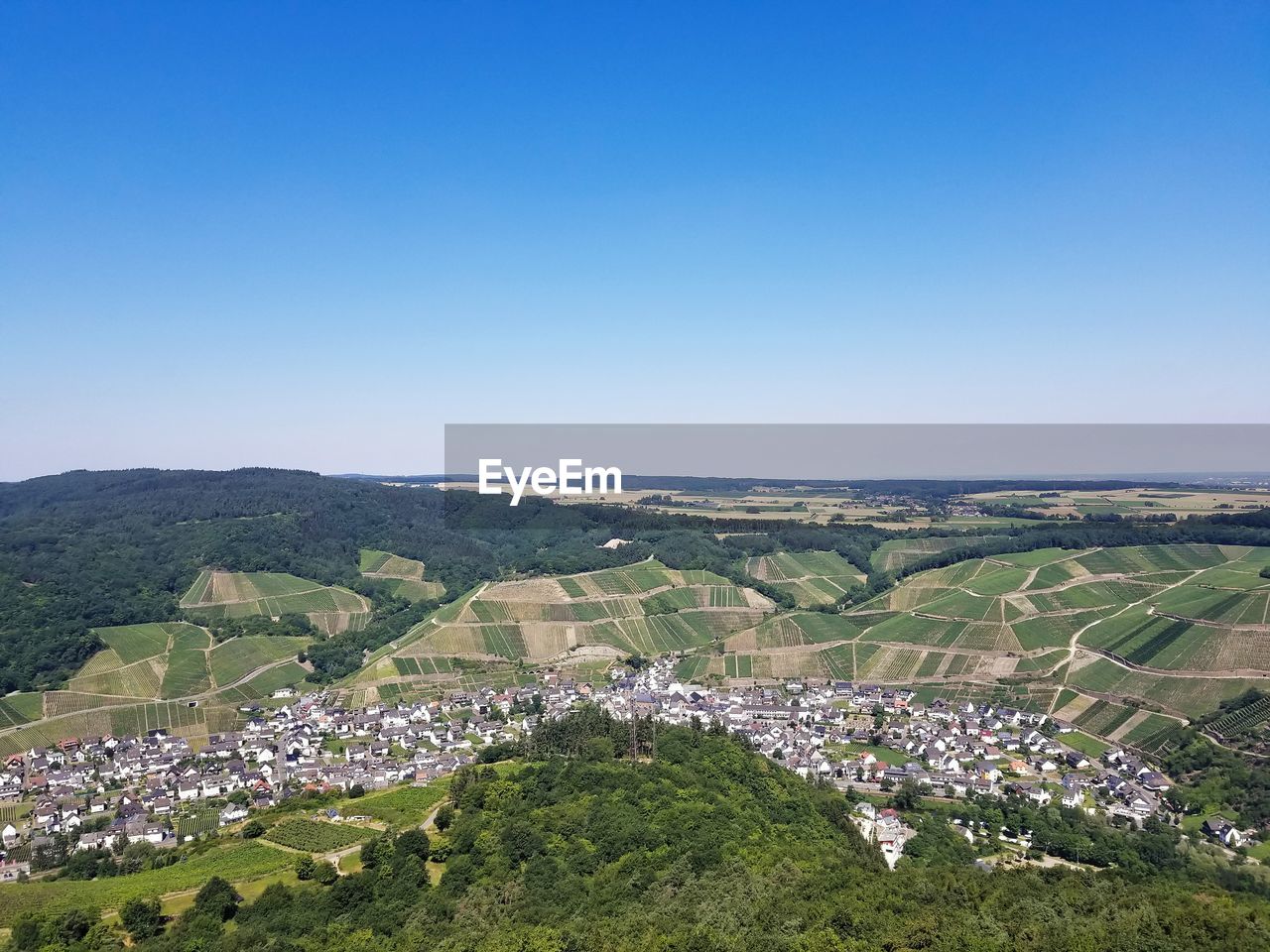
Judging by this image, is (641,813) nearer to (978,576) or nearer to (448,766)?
(448,766)

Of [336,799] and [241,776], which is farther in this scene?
[241,776]

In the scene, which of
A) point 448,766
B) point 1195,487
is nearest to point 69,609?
point 448,766

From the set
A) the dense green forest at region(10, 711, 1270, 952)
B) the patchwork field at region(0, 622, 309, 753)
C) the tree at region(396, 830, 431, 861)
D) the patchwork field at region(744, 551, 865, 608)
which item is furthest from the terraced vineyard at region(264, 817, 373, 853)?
the patchwork field at region(744, 551, 865, 608)

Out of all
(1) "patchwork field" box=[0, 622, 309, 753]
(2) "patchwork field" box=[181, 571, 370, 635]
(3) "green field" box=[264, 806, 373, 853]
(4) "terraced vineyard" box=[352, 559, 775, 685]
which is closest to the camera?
(3) "green field" box=[264, 806, 373, 853]

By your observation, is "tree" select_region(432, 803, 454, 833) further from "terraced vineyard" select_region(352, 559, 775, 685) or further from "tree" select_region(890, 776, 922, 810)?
Result: "terraced vineyard" select_region(352, 559, 775, 685)

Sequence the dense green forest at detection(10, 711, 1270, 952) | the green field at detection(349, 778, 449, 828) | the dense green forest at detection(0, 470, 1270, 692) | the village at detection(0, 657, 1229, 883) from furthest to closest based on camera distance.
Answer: the dense green forest at detection(0, 470, 1270, 692) < the village at detection(0, 657, 1229, 883) < the green field at detection(349, 778, 449, 828) < the dense green forest at detection(10, 711, 1270, 952)

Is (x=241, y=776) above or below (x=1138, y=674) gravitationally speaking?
below
